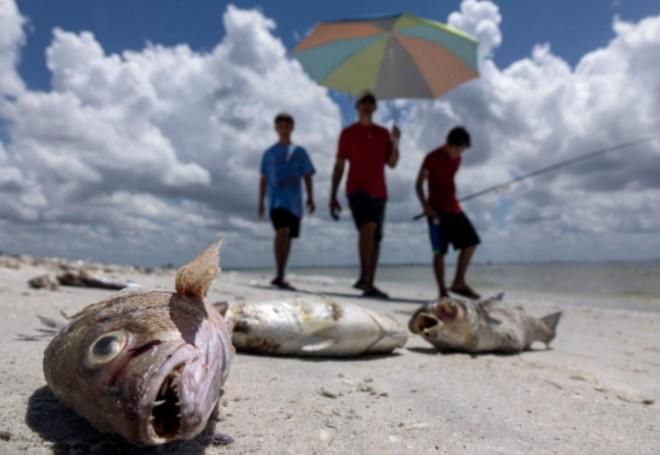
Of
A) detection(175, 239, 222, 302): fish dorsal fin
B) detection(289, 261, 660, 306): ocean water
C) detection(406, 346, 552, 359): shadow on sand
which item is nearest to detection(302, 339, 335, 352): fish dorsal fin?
detection(406, 346, 552, 359): shadow on sand

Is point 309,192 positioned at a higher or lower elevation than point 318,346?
higher

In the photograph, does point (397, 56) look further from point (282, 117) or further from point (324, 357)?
point (324, 357)

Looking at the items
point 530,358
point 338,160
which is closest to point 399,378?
point 530,358

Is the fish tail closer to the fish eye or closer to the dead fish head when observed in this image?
the dead fish head

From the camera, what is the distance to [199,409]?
1290 millimetres

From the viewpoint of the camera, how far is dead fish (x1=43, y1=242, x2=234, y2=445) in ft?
4.07

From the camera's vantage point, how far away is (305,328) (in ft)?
10.4

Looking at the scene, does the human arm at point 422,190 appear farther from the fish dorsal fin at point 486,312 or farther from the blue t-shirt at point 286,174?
the fish dorsal fin at point 486,312

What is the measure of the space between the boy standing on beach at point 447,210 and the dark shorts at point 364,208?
25.6 inches

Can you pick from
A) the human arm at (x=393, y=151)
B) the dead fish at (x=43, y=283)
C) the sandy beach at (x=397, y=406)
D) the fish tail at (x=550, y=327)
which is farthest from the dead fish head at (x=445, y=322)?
the human arm at (x=393, y=151)

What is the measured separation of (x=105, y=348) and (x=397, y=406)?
1.26 metres

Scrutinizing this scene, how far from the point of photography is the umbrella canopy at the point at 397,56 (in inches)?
323

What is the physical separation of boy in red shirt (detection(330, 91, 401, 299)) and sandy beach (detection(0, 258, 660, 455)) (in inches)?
154

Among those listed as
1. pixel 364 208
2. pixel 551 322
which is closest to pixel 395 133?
pixel 364 208
